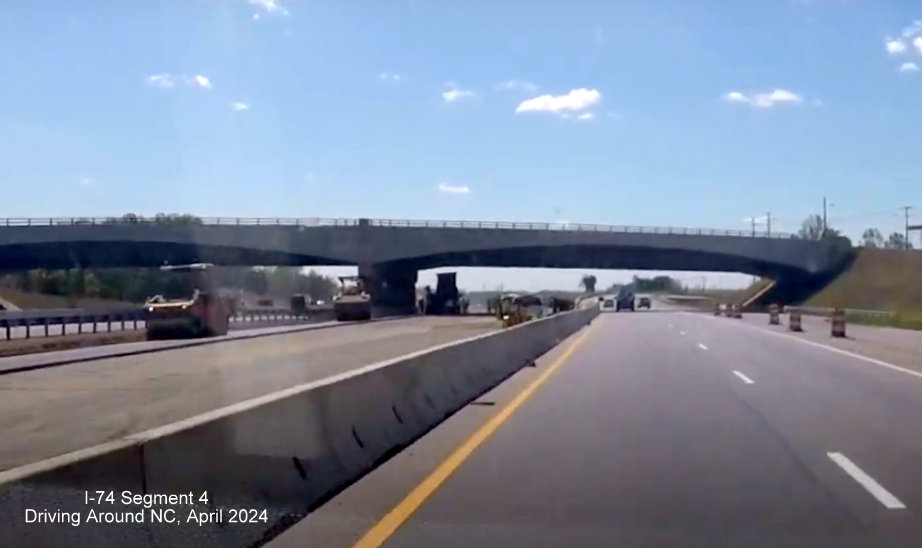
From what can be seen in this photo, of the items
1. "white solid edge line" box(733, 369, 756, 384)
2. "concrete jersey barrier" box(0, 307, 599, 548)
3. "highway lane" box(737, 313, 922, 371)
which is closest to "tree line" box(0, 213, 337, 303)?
"highway lane" box(737, 313, 922, 371)

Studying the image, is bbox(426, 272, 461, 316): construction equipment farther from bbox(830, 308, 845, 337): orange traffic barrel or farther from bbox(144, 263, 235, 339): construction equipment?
bbox(830, 308, 845, 337): orange traffic barrel

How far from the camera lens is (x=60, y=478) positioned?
270 inches

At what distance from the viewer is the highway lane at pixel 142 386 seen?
16812mm

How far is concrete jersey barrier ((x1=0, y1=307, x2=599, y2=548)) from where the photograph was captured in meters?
6.87

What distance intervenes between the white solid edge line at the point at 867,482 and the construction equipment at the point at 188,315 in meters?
37.4

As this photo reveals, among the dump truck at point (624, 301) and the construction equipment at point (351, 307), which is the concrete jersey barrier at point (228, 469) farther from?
the dump truck at point (624, 301)

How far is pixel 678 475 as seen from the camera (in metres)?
12.6

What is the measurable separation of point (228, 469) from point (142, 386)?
16.5 m

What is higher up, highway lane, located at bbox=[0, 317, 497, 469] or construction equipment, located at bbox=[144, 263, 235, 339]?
construction equipment, located at bbox=[144, 263, 235, 339]

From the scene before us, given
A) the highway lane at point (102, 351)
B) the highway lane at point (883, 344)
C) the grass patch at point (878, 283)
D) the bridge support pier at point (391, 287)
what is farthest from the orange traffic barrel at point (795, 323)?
the grass patch at point (878, 283)

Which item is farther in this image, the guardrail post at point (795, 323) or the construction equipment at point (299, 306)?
the construction equipment at point (299, 306)

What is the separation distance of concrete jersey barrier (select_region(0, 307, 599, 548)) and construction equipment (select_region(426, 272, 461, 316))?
3238 inches

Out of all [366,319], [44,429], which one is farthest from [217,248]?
[44,429]

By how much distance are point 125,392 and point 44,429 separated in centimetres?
645
